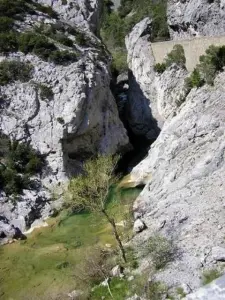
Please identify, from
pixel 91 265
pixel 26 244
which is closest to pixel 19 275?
pixel 26 244

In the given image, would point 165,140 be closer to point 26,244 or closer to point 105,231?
point 105,231

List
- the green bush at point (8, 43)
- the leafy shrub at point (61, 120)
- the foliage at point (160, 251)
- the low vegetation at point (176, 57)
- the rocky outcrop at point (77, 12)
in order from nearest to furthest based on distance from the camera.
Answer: the foliage at point (160, 251), the leafy shrub at point (61, 120), the green bush at point (8, 43), the low vegetation at point (176, 57), the rocky outcrop at point (77, 12)

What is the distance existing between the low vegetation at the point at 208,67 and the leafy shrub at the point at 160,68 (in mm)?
5910

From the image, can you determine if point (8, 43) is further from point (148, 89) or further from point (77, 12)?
point (148, 89)

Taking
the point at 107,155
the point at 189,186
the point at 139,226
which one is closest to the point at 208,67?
the point at 107,155

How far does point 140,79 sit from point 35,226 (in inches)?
838

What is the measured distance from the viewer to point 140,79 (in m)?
45.3

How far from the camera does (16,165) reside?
34.2 meters

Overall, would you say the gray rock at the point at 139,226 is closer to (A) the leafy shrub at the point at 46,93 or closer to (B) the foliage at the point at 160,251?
(B) the foliage at the point at 160,251

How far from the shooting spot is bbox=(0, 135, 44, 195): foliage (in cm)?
3316

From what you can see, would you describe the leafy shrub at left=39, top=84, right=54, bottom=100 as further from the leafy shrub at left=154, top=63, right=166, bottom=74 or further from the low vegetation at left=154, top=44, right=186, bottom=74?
the low vegetation at left=154, top=44, right=186, bottom=74

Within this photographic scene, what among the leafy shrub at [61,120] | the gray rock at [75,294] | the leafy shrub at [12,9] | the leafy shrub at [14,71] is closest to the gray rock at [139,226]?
the gray rock at [75,294]

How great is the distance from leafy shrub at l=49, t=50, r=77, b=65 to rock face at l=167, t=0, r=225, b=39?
43.6ft

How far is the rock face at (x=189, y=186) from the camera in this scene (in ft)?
67.2
